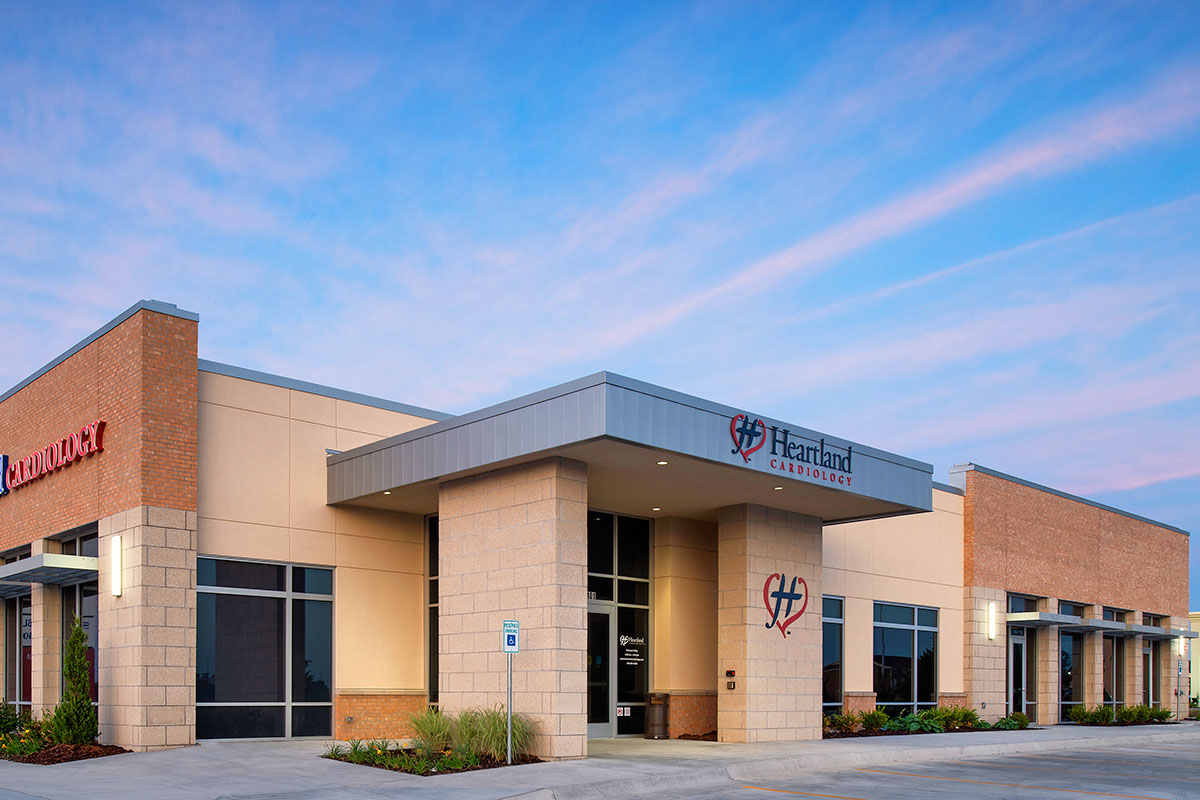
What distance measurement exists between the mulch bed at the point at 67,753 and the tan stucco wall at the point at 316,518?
339cm

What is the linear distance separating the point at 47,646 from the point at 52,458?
3.46 meters

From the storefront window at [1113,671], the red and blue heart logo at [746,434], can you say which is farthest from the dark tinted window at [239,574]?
the storefront window at [1113,671]

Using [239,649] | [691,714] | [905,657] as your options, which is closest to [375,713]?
[239,649]

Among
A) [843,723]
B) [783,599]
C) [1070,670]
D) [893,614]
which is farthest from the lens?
[1070,670]

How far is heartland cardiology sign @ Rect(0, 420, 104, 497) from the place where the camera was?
62.2 feet

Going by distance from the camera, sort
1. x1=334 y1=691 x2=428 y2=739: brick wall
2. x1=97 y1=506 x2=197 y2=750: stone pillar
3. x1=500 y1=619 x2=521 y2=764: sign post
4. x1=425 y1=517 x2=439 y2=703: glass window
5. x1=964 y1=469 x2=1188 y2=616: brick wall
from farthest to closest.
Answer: x1=964 y1=469 x2=1188 y2=616: brick wall < x1=425 y1=517 x2=439 y2=703: glass window < x1=334 y1=691 x2=428 y2=739: brick wall < x1=97 y1=506 x2=197 y2=750: stone pillar < x1=500 y1=619 x2=521 y2=764: sign post

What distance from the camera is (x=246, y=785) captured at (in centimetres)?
1380

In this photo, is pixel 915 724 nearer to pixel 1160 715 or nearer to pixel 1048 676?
pixel 1048 676

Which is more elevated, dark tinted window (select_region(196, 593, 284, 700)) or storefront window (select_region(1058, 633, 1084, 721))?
dark tinted window (select_region(196, 593, 284, 700))

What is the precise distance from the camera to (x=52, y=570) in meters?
18.4

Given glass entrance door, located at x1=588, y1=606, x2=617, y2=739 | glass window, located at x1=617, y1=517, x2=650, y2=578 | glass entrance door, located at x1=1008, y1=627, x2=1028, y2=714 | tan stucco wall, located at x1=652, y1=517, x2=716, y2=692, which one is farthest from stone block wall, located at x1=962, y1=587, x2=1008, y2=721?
glass entrance door, located at x1=588, y1=606, x2=617, y2=739

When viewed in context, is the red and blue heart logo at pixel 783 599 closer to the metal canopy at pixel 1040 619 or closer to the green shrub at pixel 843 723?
the green shrub at pixel 843 723

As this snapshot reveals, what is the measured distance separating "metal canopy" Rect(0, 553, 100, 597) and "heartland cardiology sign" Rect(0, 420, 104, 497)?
71.5 inches

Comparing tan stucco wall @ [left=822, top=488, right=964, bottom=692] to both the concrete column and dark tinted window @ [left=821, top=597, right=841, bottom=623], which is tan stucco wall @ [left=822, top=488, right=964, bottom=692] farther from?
the concrete column
